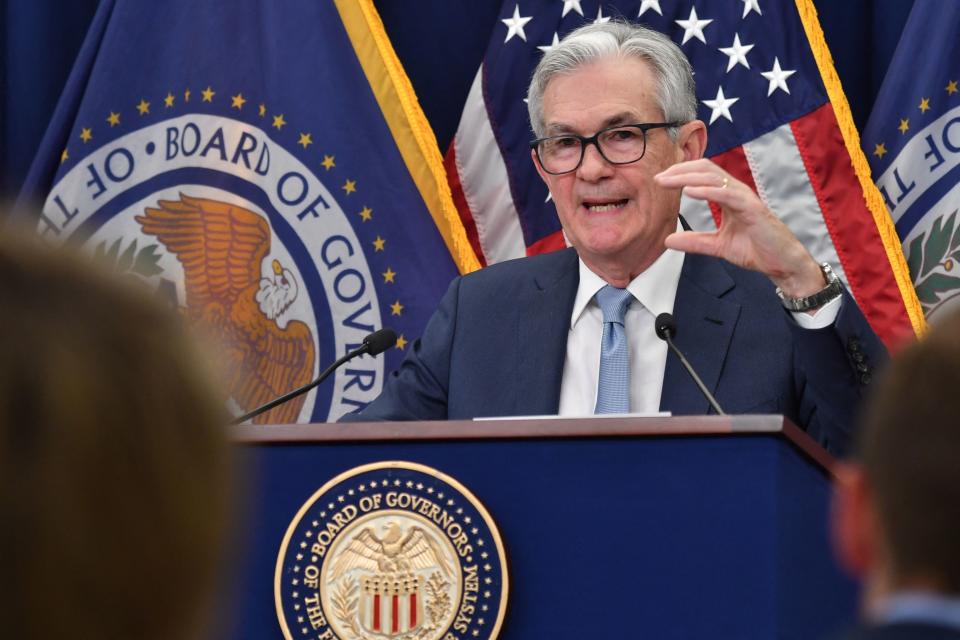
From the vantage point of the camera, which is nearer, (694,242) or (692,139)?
(694,242)

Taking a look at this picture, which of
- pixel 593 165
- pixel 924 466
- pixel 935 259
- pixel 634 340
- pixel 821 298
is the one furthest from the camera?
pixel 935 259

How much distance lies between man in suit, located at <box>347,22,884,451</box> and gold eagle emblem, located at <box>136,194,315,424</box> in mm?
1226

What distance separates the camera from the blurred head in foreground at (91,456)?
0.54 meters

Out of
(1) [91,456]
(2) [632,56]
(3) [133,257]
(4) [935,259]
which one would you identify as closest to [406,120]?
(3) [133,257]

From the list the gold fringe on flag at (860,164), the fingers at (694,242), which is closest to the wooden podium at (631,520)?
the fingers at (694,242)

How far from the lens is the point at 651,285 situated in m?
3.05

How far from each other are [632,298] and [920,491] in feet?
7.57

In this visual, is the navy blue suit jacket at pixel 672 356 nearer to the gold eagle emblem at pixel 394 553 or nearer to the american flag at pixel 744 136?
the gold eagle emblem at pixel 394 553

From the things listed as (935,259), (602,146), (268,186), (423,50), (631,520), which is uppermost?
(423,50)

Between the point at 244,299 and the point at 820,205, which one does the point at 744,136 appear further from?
the point at 244,299

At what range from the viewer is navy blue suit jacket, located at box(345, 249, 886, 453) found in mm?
2580

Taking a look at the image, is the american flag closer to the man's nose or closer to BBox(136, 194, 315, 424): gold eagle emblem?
BBox(136, 194, 315, 424): gold eagle emblem

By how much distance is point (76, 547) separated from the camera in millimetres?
545

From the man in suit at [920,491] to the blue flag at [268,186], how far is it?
343 centimetres
